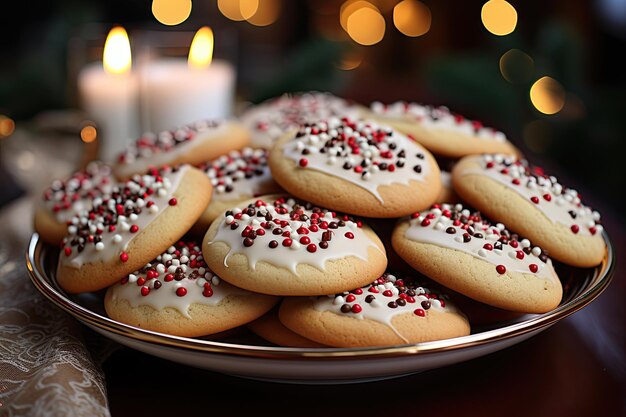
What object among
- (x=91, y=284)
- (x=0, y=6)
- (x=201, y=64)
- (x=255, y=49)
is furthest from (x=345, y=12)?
(x=91, y=284)

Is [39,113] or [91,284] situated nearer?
[91,284]

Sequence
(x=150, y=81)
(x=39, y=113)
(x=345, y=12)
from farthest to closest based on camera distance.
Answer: (x=345, y=12), (x=39, y=113), (x=150, y=81)

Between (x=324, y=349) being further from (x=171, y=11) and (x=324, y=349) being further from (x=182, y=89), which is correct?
(x=171, y=11)

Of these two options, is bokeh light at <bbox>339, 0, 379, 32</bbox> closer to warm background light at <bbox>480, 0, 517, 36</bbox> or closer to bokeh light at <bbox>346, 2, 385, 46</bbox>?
bokeh light at <bbox>346, 2, 385, 46</bbox>

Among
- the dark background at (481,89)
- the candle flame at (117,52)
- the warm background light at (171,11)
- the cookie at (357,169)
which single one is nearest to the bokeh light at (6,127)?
the dark background at (481,89)

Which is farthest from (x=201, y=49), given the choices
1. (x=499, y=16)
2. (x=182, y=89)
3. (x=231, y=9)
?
(x=231, y=9)

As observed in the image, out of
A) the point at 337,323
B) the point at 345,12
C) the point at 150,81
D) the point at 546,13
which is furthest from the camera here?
the point at 345,12

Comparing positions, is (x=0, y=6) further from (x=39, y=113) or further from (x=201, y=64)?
(x=201, y=64)
